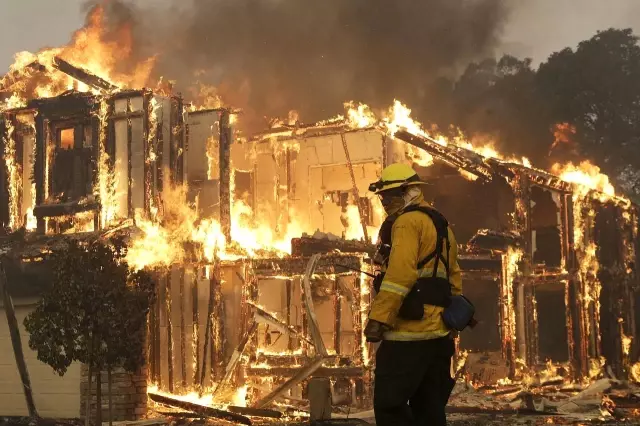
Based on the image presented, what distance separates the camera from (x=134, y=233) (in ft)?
52.4

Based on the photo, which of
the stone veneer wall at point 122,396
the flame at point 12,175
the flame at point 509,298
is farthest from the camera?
the flame at point 509,298

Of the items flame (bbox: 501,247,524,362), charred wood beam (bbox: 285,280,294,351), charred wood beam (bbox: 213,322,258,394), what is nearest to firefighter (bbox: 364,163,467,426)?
charred wood beam (bbox: 213,322,258,394)

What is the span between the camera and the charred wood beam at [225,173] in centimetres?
1820

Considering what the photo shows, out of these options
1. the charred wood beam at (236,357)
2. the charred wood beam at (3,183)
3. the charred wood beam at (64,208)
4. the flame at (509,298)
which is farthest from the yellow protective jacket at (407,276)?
the flame at (509,298)

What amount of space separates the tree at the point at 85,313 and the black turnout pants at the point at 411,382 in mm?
6735

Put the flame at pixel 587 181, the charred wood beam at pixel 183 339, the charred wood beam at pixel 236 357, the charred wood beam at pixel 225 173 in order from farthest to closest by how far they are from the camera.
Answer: the flame at pixel 587 181 < the charred wood beam at pixel 225 173 < the charred wood beam at pixel 183 339 < the charred wood beam at pixel 236 357

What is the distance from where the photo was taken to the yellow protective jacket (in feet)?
18.4

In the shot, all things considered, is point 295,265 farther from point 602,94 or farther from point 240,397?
point 602,94

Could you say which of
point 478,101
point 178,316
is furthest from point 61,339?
point 478,101

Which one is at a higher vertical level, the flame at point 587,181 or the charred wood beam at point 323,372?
the flame at point 587,181

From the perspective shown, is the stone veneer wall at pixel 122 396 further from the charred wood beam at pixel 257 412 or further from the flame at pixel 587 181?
the flame at pixel 587 181

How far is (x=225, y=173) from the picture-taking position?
60.9 feet

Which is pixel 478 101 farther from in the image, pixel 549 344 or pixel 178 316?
pixel 178 316

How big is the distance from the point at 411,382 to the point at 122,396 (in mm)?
10196
